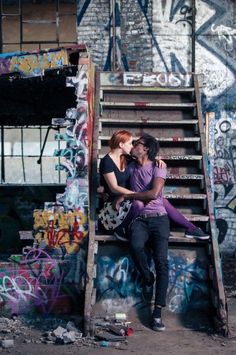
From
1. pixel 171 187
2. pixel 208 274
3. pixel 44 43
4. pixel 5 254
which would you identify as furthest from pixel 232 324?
pixel 44 43

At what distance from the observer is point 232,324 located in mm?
7918

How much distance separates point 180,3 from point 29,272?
7.07m

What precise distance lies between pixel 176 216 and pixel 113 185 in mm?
868

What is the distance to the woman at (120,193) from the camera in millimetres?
7914

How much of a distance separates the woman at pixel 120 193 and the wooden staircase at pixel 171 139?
0.14m

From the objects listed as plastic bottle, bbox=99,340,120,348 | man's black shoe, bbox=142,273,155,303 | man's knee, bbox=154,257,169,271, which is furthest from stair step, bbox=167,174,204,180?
plastic bottle, bbox=99,340,120,348

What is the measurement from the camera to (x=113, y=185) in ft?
26.3

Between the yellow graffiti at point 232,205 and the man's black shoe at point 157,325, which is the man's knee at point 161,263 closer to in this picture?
the man's black shoe at point 157,325

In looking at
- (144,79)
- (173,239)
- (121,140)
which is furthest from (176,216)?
(144,79)

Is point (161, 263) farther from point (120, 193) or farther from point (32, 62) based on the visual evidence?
point (32, 62)

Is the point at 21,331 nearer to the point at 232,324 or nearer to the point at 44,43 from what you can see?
the point at 232,324

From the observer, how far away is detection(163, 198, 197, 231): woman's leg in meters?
8.09

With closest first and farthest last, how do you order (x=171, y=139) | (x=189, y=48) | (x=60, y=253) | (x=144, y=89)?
(x=60, y=253), (x=171, y=139), (x=144, y=89), (x=189, y=48)

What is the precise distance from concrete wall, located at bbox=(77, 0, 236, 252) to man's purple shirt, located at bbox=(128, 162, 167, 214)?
5195 mm
